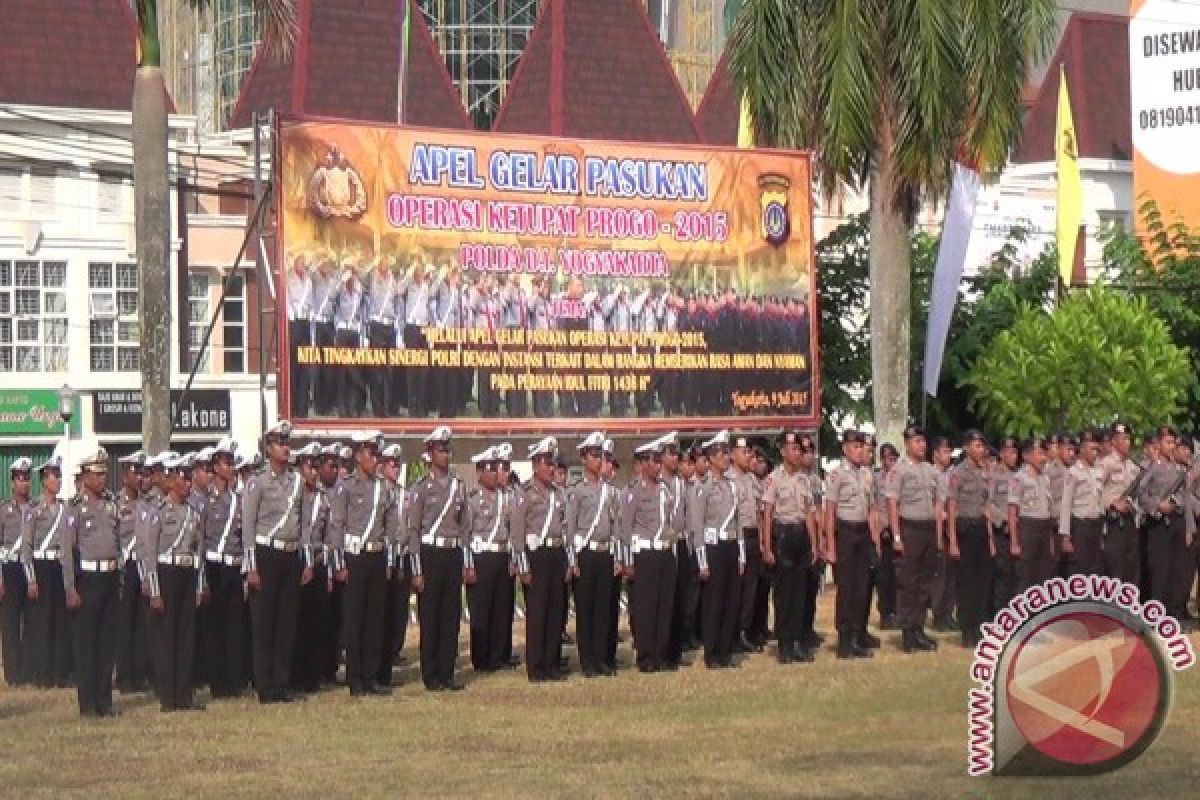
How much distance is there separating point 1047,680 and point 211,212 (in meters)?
43.2

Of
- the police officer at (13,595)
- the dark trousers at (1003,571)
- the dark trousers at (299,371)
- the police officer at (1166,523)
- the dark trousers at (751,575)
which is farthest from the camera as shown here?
the dark trousers at (299,371)

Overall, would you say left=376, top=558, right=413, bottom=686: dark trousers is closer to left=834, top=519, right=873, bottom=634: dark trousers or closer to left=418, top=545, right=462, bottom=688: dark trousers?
left=418, top=545, right=462, bottom=688: dark trousers

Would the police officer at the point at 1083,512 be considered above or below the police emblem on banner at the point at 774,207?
below

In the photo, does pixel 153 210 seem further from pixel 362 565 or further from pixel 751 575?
pixel 751 575

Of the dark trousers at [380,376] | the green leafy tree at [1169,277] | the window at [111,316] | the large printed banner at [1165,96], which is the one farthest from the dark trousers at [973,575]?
the large printed banner at [1165,96]

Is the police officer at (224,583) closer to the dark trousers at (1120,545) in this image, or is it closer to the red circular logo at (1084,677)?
the red circular logo at (1084,677)

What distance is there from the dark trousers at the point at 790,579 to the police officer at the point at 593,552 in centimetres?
156

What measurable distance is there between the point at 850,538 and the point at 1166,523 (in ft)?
12.7

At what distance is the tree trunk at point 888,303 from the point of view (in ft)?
94.2

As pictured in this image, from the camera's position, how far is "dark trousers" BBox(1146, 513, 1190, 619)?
24281 mm

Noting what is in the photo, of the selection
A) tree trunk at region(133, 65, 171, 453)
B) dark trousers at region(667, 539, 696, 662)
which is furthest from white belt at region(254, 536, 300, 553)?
tree trunk at region(133, 65, 171, 453)

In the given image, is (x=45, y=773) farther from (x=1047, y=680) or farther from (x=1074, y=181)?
(x=1074, y=181)

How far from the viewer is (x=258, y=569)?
744 inches

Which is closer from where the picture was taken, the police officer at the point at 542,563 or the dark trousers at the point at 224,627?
the dark trousers at the point at 224,627
